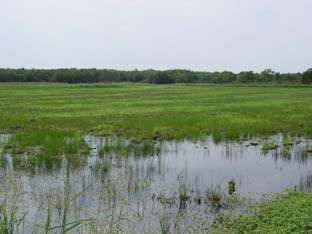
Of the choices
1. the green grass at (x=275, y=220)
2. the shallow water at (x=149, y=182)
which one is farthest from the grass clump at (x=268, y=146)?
the green grass at (x=275, y=220)

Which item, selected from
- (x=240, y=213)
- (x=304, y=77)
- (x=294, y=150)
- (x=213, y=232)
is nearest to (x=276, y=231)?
(x=213, y=232)

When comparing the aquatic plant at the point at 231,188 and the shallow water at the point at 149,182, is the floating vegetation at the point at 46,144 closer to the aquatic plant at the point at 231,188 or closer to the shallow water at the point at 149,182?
the shallow water at the point at 149,182

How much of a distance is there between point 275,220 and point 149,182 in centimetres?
434

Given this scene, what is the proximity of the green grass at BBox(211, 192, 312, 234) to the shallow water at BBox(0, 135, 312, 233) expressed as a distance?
484 millimetres

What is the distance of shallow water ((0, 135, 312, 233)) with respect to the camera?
823cm

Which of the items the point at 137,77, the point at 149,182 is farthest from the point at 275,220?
the point at 137,77

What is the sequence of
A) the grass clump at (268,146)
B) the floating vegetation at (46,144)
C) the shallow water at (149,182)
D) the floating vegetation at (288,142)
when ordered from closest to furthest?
the shallow water at (149,182), the floating vegetation at (46,144), the grass clump at (268,146), the floating vegetation at (288,142)

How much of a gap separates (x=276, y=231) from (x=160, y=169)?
6138mm

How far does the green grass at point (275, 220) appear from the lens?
267 inches

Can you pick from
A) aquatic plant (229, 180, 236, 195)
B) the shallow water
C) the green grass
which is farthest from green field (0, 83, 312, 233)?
aquatic plant (229, 180, 236, 195)

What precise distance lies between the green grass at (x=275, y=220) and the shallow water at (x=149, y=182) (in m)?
0.48

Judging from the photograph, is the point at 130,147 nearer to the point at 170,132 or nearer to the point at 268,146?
the point at 170,132

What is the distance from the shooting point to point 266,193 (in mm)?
9945

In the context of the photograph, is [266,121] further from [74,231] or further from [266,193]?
[74,231]
